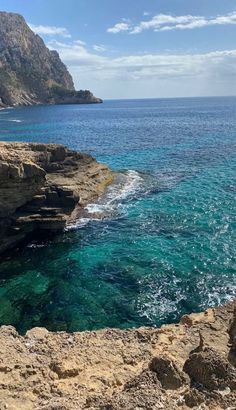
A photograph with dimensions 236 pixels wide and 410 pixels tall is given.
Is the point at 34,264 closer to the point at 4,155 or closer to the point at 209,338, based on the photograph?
the point at 4,155

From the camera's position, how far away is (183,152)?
7688 cm

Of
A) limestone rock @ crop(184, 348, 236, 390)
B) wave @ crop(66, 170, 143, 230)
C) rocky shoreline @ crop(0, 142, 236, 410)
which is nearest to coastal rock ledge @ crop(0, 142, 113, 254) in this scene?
wave @ crop(66, 170, 143, 230)

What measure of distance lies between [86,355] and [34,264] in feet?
58.2

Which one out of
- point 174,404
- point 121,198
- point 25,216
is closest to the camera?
point 174,404

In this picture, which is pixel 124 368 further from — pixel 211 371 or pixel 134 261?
pixel 134 261

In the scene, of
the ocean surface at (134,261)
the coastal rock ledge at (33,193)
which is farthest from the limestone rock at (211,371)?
the coastal rock ledge at (33,193)

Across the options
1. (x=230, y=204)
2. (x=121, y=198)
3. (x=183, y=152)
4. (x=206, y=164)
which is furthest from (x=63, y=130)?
(x=230, y=204)

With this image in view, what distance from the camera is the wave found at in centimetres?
4312

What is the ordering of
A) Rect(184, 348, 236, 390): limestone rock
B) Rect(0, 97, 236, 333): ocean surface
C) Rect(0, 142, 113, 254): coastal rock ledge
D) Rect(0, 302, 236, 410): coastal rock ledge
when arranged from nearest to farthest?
Rect(0, 302, 236, 410): coastal rock ledge → Rect(184, 348, 236, 390): limestone rock → Rect(0, 97, 236, 333): ocean surface → Rect(0, 142, 113, 254): coastal rock ledge

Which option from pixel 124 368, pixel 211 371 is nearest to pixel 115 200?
pixel 124 368

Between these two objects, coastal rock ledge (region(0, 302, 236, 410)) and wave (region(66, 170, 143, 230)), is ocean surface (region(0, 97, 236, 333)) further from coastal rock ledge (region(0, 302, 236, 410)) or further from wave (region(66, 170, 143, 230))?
coastal rock ledge (region(0, 302, 236, 410))

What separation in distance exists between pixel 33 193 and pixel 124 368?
24.4 meters

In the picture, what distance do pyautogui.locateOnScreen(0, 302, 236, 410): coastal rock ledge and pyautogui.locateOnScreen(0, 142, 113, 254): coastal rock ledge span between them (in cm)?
1854

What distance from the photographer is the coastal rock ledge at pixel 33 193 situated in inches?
1380
